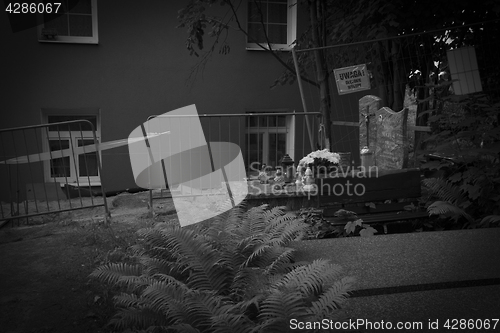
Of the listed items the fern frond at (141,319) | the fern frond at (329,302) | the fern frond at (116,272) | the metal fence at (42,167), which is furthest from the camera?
the metal fence at (42,167)

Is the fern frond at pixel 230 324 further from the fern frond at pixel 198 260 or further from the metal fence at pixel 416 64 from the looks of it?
the metal fence at pixel 416 64

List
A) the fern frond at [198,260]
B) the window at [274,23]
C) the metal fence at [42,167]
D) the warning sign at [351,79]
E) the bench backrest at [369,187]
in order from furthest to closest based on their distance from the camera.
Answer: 1. the window at [274,23]
2. the metal fence at [42,167]
3. the warning sign at [351,79]
4. the bench backrest at [369,187]
5. the fern frond at [198,260]

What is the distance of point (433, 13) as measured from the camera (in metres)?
7.92

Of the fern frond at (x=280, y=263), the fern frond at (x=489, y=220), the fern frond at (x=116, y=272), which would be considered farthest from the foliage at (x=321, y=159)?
the fern frond at (x=116, y=272)

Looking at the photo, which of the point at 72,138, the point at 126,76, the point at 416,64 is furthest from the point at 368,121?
the point at 72,138

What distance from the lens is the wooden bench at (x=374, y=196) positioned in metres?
5.64

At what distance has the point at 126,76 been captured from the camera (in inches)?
449

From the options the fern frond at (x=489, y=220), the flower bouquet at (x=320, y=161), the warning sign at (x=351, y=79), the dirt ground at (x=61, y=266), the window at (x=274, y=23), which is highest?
the window at (x=274, y=23)

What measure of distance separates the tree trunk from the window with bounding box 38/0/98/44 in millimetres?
4619

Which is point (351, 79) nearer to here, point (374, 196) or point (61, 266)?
point (374, 196)

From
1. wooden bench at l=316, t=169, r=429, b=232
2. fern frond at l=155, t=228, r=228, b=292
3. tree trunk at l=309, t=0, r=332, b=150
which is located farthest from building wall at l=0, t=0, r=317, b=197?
fern frond at l=155, t=228, r=228, b=292

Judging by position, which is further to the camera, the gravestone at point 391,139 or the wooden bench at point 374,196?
the gravestone at point 391,139

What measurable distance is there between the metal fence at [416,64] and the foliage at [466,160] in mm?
334

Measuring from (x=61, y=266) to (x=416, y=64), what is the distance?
5.46 meters
